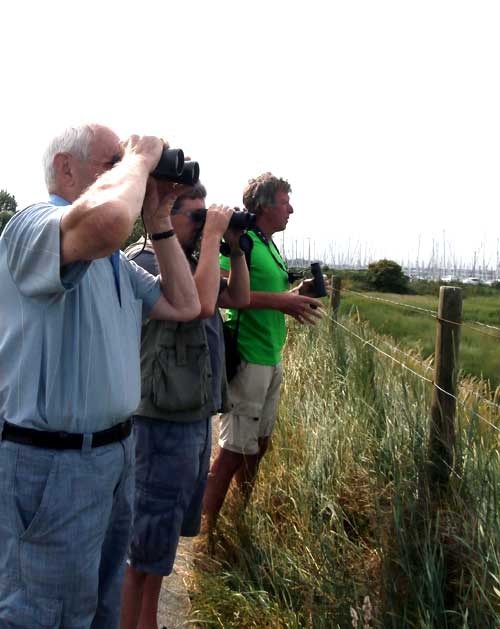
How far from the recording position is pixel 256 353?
322cm

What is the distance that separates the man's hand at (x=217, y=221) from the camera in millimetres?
2371

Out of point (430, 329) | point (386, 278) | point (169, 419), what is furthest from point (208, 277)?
point (386, 278)

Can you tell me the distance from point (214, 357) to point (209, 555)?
3.30 ft

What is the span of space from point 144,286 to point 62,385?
518 mm

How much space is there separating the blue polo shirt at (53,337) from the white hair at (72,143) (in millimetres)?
108

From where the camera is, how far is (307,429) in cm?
360

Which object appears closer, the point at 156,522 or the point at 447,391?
the point at 156,522

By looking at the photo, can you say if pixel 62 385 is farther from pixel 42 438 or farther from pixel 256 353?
pixel 256 353

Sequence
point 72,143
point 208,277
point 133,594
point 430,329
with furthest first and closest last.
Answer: point 430,329, point 133,594, point 208,277, point 72,143

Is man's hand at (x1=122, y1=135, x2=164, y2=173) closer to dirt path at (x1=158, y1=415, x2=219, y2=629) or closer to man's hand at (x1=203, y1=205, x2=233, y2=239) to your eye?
man's hand at (x1=203, y1=205, x2=233, y2=239)

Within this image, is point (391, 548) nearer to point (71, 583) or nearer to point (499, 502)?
point (499, 502)

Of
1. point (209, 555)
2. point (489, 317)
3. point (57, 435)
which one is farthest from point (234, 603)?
point (489, 317)

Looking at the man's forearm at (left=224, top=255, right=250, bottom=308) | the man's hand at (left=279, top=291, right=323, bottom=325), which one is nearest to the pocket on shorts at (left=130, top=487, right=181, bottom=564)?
the man's forearm at (left=224, top=255, right=250, bottom=308)

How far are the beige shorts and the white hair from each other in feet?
5.43
